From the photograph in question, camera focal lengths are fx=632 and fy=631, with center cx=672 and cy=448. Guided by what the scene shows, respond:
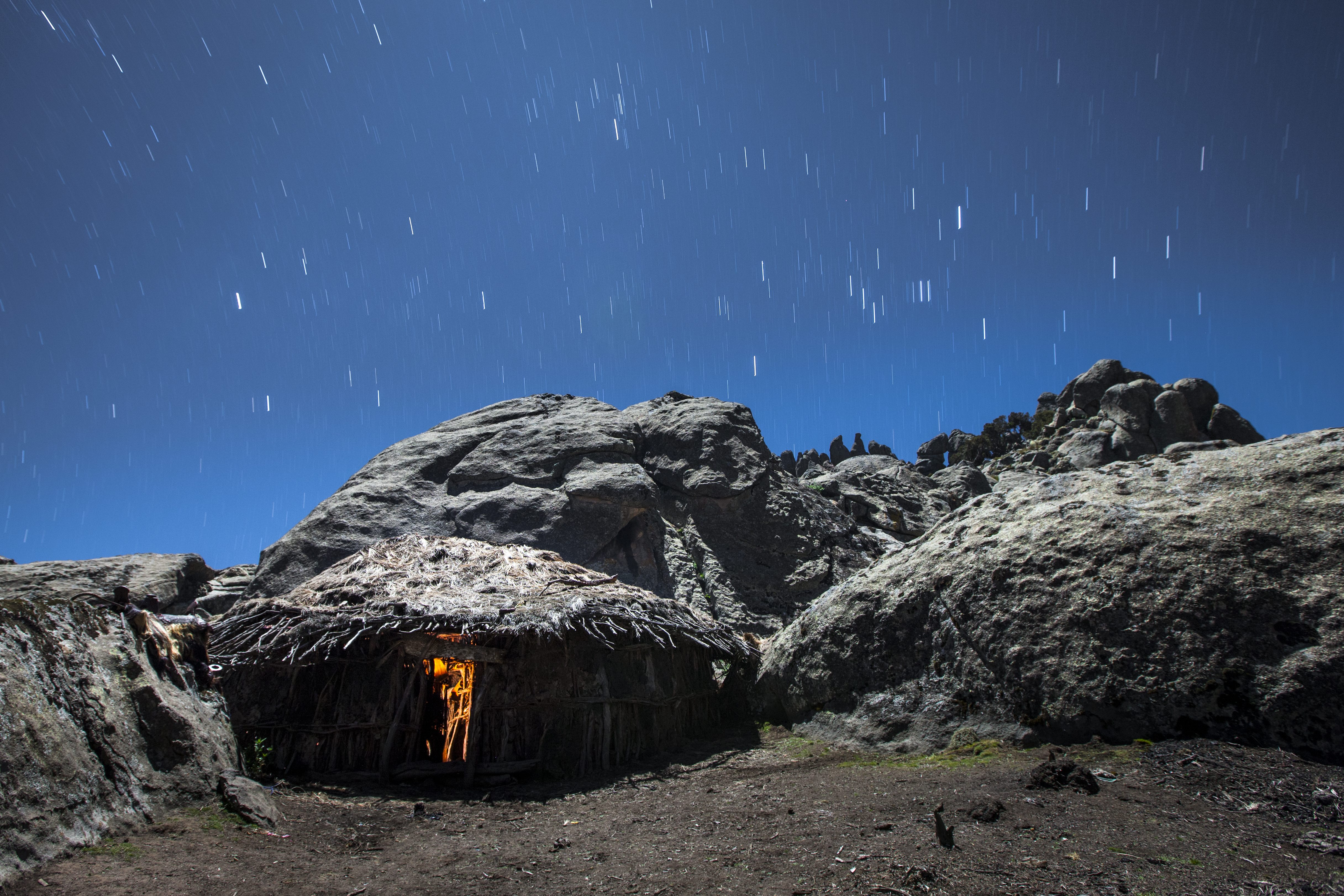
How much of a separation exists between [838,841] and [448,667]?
27.5ft

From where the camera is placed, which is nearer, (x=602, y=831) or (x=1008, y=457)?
(x=602, y=831)

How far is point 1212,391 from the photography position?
33.9 m

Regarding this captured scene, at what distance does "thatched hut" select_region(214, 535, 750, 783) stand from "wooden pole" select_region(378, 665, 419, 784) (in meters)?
0.02

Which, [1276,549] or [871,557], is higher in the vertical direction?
[871,557]

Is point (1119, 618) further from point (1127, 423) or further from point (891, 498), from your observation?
point (1127, 423)

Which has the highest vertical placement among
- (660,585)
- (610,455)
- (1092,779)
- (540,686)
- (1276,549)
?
(610,455)

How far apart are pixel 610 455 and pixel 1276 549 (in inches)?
721

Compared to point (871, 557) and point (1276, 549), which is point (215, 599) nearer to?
point (871, 557)

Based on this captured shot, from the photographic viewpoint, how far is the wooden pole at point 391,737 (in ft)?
30.9

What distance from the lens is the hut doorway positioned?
11.4 metres

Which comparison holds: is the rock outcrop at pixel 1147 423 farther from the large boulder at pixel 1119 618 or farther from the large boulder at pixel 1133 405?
the large boulder at pixel 1119 618

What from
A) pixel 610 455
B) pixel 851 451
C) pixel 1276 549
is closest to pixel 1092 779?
pixel 1276 549

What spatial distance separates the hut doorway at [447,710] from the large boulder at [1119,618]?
20.5 ft

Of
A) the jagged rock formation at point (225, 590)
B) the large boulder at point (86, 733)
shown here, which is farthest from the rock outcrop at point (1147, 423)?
the jagged rock formation at point (225, 590)
